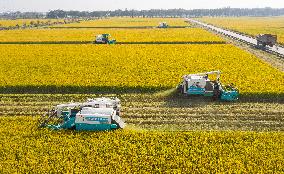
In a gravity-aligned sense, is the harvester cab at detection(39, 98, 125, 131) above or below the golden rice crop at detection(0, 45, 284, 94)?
below

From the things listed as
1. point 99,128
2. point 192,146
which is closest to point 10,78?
point 99,128

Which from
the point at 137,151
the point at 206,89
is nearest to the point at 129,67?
the point at 206,89

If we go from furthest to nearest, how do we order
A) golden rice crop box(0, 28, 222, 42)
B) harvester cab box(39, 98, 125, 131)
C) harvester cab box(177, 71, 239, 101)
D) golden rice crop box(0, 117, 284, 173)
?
golden rice crop box(0, 28, 222, 42)
harvester cab box(177, 71, 239, 101)
harvester cab box(39, 98, 125, 131)
golden rice crop box(0, 117, 284, 173)

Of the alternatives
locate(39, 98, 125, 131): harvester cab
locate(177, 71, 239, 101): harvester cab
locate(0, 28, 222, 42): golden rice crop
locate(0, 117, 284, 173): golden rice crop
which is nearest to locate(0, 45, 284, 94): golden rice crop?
locate(177, 71, 239, 101): harvester cab

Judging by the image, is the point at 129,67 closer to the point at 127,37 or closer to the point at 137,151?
the point at 137,151

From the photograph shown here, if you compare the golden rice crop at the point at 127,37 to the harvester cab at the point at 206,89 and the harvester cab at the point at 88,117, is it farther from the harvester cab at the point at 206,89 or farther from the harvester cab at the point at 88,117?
the harvester cab at the point at 88,117

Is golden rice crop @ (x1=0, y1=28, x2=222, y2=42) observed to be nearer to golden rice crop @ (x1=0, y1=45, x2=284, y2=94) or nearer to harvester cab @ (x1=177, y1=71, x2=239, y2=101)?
golden rice crop @ (x1=0, y1=45, x2=284, y2=94)

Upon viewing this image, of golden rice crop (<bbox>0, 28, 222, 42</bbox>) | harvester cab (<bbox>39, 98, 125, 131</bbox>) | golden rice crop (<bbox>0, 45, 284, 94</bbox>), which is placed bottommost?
harvester cab (<bbox>39, 98, 125, 131</bbox>)

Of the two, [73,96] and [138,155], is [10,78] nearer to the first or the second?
[73,96]

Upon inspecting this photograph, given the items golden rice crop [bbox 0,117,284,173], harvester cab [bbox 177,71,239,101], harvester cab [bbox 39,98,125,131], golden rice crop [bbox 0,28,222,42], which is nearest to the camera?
golden rice crop [bbox 0,117,284,173]
